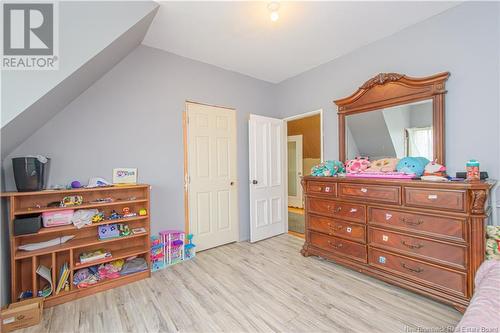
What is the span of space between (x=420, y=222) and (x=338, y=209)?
78 cm

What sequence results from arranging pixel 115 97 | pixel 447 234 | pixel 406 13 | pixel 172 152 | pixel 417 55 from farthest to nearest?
pixel 172 152
pixel 115 97
pixel 417 55
pixel 406 13
pixel 447 234

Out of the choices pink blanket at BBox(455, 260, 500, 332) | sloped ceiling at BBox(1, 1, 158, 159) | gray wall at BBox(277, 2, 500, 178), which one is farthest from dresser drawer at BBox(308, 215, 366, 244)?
sloped ceiling at BBox(1, 1, 158, 159)

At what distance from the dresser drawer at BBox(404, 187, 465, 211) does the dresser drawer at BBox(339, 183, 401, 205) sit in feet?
0.32

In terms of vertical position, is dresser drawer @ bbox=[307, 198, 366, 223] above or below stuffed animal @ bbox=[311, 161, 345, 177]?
below

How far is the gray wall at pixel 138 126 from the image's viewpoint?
2293mm

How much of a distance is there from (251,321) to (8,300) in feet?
7.08

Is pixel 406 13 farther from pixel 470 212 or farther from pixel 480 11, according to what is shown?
pixel 470 212

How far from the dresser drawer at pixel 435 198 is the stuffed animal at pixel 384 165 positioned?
494 millimetres

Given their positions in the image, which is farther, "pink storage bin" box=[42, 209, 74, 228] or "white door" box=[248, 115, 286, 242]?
"white door" box=[248, 115, 286, 242]

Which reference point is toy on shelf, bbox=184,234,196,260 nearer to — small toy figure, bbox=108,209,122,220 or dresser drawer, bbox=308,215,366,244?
small toy figure, bbox=108,209,122,220

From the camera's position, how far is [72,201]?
2189mm

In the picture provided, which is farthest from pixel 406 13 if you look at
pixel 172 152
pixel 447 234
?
pixel 172 152

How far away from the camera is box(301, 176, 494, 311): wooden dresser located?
5.63 ft

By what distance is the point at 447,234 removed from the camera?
182 centimetres
